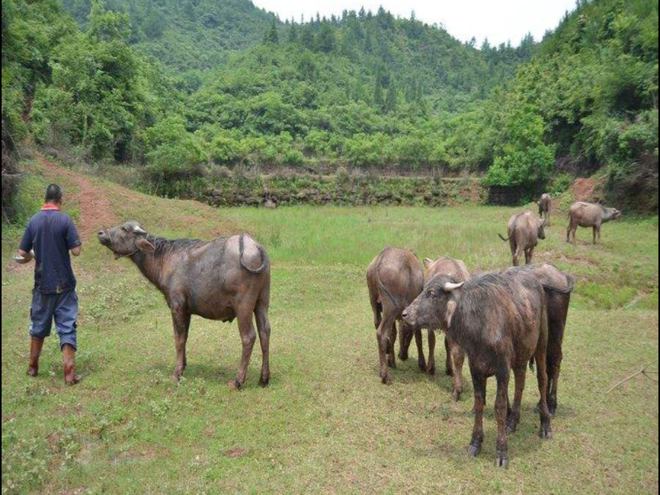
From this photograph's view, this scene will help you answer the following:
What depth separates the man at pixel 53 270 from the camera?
631cm

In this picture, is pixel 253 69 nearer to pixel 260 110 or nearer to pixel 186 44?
pixel 260 110

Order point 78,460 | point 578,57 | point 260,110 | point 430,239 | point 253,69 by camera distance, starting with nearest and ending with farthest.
Answer: point 78,460 < point 430,239 < point 578,57 < point 260,110 < point 253,69

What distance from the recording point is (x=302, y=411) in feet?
21.4

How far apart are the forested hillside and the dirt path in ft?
8.47

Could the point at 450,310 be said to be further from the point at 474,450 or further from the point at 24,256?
the point at 24,256

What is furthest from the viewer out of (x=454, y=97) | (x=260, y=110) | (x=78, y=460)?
(x=454, y=97)

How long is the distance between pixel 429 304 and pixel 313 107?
239 ft

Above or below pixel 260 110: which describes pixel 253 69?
above

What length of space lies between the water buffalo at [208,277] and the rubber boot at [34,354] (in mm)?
1602

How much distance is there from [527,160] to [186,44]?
8914 cm

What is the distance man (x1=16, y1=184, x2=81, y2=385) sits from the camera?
631 cm

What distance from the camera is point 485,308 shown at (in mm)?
5270

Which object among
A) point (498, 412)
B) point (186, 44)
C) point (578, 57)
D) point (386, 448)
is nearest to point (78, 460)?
point (386, 448)

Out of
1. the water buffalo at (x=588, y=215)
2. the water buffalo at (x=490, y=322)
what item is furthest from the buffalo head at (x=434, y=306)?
the water buffalo at (x=588, y=215)
